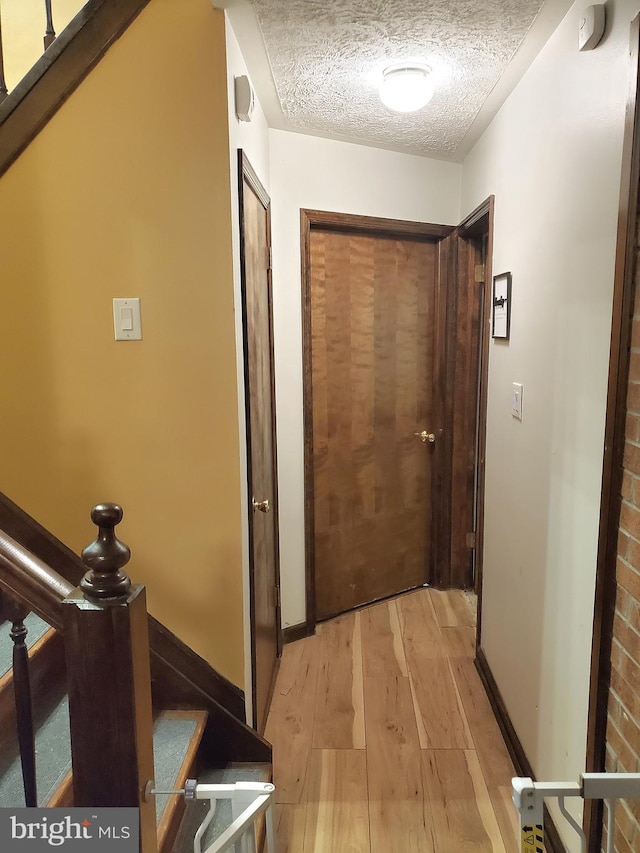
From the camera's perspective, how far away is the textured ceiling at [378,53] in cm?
152

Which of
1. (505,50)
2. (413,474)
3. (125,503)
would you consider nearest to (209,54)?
(505,50)

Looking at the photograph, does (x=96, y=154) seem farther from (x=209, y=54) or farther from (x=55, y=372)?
(x=55, y=372)

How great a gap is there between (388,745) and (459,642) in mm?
823

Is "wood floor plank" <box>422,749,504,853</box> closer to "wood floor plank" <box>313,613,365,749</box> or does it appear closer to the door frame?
"wood floor plank" <box>313,613,365,749</box>

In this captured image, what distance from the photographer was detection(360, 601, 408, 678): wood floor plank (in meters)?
2.56

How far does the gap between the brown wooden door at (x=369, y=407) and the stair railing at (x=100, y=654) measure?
6.44ft

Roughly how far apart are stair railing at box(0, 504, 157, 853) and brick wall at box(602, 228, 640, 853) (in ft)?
3.18

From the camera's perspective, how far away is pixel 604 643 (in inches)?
50.6

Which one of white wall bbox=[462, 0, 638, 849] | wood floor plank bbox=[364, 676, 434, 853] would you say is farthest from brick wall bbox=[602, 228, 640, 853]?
wood floor plank bbox=[364, 676, 434, 853]

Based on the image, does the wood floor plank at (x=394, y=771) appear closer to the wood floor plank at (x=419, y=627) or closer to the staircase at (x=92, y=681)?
the wood floor plank at (x=419, y=627)

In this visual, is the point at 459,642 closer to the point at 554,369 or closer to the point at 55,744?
the point at 554,369

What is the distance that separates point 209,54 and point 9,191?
0.67 m

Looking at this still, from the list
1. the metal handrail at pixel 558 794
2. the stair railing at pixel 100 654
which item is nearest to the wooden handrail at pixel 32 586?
the stair railing at pixel 100 654

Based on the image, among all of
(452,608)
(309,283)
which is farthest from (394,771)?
(309,283)
